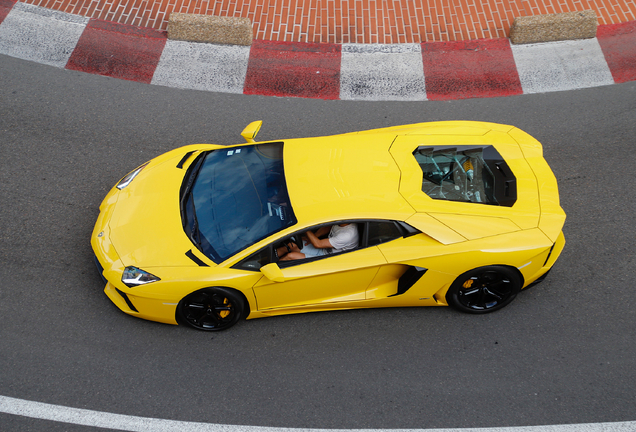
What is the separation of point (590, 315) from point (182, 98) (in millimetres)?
5794

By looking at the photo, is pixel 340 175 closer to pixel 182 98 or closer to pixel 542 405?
pixel 542 405

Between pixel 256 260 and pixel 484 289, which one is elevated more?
pixel 256 260

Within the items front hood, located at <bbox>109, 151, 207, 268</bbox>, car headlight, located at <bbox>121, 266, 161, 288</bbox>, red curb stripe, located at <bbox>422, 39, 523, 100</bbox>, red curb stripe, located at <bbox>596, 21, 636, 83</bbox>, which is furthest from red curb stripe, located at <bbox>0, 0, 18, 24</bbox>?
red curb stripe, located at <bbox>596, 21, 636, 83</bbox>

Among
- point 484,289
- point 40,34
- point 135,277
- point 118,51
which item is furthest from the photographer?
point 40,34

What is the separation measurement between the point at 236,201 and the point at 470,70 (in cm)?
487

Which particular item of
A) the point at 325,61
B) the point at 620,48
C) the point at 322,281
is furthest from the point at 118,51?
the point at 620,48

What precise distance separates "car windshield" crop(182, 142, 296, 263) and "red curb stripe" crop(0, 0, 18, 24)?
5727 millimetres

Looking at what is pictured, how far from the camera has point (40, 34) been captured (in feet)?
25.6

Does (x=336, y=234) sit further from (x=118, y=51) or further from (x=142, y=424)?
(x=118, y=51)

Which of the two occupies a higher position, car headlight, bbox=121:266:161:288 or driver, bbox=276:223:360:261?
driver, bbox=276:223:360:261

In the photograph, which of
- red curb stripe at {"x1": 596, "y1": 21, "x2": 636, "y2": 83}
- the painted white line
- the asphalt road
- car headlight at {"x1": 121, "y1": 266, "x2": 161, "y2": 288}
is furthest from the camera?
red curb stripe at {"x1": 596, "y1": 21, "x2": 636, "y2": 83}

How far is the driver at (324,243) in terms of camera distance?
167 inches

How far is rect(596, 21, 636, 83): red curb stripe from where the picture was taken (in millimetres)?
7367

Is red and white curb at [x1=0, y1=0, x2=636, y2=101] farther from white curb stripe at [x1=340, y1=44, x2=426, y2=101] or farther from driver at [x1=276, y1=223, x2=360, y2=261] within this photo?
driver at [x1=276, y1=223, x2=360, y2=261]
